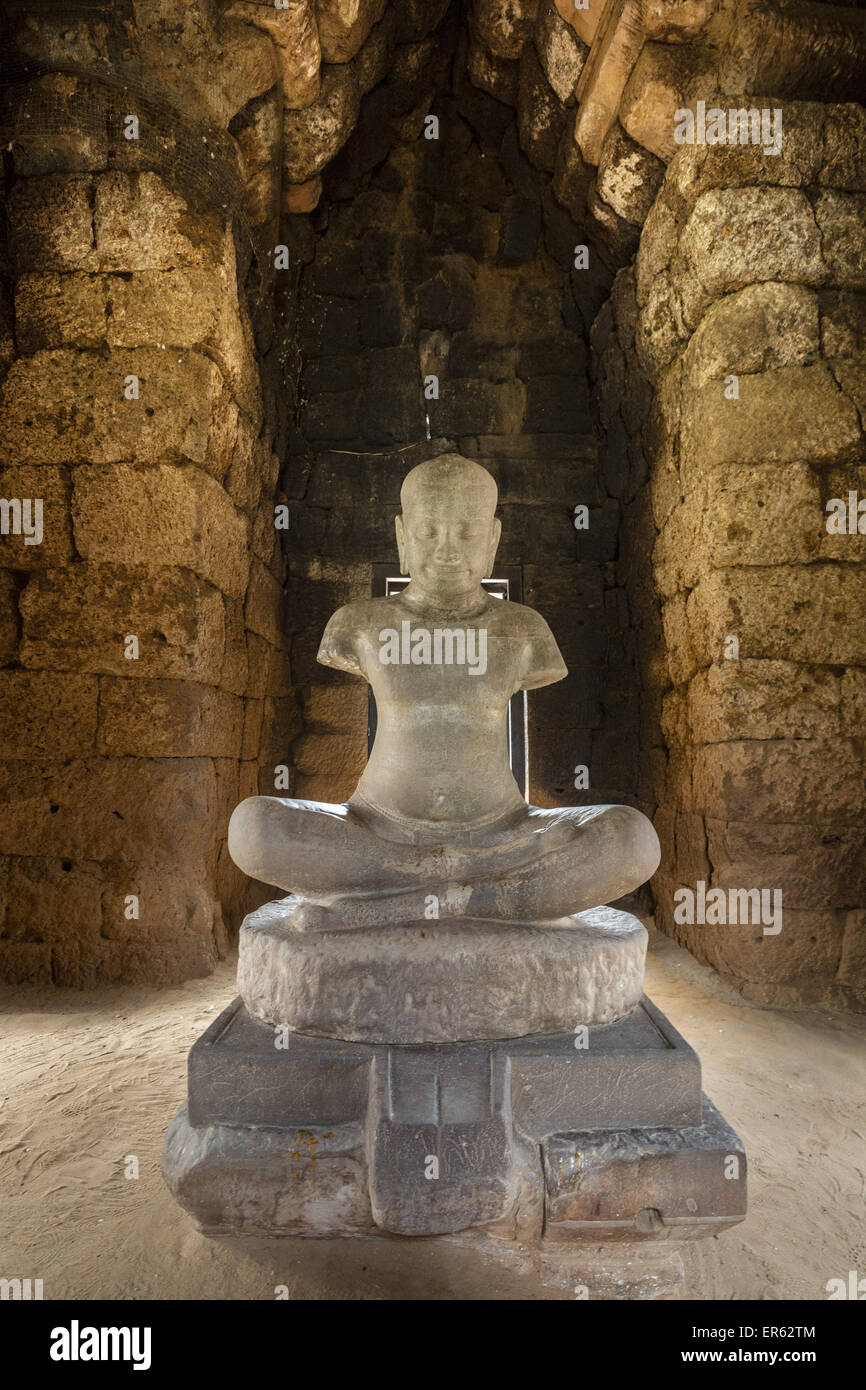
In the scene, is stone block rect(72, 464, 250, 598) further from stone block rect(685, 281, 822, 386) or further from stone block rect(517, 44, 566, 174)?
stone block rect(517, 44, 566, 174)

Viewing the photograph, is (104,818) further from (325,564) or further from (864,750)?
(864,750)

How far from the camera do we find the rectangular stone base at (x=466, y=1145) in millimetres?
1725

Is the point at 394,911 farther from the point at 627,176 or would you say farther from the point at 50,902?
the point at 627,176

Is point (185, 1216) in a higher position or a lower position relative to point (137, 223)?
lower

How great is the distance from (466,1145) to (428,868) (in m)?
0.64

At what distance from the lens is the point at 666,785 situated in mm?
4398

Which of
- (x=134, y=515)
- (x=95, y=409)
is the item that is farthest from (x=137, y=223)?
(x=134, y=515)

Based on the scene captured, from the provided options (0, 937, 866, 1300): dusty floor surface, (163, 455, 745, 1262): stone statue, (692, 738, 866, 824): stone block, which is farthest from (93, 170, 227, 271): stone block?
(692, 738, 866, 824): stone block

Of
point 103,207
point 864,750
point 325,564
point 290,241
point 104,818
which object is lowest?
point 104,818

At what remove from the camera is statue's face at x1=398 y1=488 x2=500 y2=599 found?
2.50 metres

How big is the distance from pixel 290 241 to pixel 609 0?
7.39ft

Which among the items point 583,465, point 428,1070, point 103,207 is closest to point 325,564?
point 583,465

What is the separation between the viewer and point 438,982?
6.29ft

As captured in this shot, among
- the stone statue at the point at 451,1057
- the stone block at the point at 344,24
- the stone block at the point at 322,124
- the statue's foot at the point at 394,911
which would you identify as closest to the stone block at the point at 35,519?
the stone statue at the point at 451,1057
